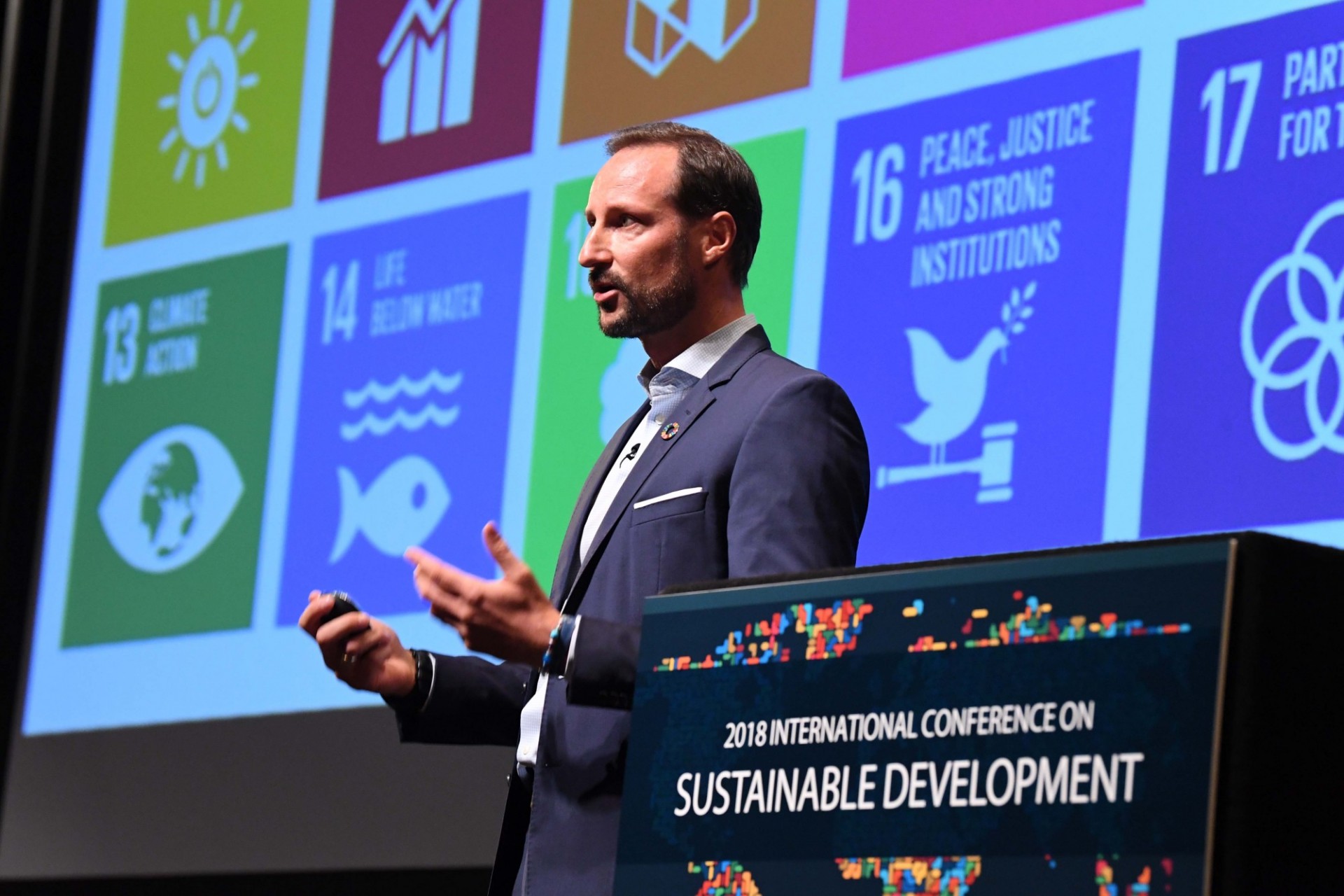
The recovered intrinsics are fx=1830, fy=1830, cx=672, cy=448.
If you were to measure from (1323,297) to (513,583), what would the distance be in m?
1.40

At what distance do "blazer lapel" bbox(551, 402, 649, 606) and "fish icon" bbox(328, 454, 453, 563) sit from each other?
1.46 m

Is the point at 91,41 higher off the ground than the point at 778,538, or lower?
higher

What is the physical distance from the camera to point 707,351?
2.06 meters

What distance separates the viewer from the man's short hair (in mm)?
2125

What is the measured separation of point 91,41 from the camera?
4.83 m

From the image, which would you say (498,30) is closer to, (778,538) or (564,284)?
(564,284)

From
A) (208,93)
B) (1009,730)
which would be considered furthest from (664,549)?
(208,93)

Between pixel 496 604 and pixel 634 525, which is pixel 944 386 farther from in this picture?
pixel 496 604

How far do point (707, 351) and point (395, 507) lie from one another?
1.74m

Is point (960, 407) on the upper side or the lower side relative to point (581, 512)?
upper

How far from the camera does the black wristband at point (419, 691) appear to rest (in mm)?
1937

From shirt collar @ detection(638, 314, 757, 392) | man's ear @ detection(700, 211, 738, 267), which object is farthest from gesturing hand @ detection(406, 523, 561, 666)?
man's ear @ detection(700, 211, 738, 267)

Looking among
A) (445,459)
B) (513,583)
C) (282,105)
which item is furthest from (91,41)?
(513,583)

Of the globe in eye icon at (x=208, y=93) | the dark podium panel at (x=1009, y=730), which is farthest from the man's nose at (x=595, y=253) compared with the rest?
the globe in eye icon at (x=208, y=93)
